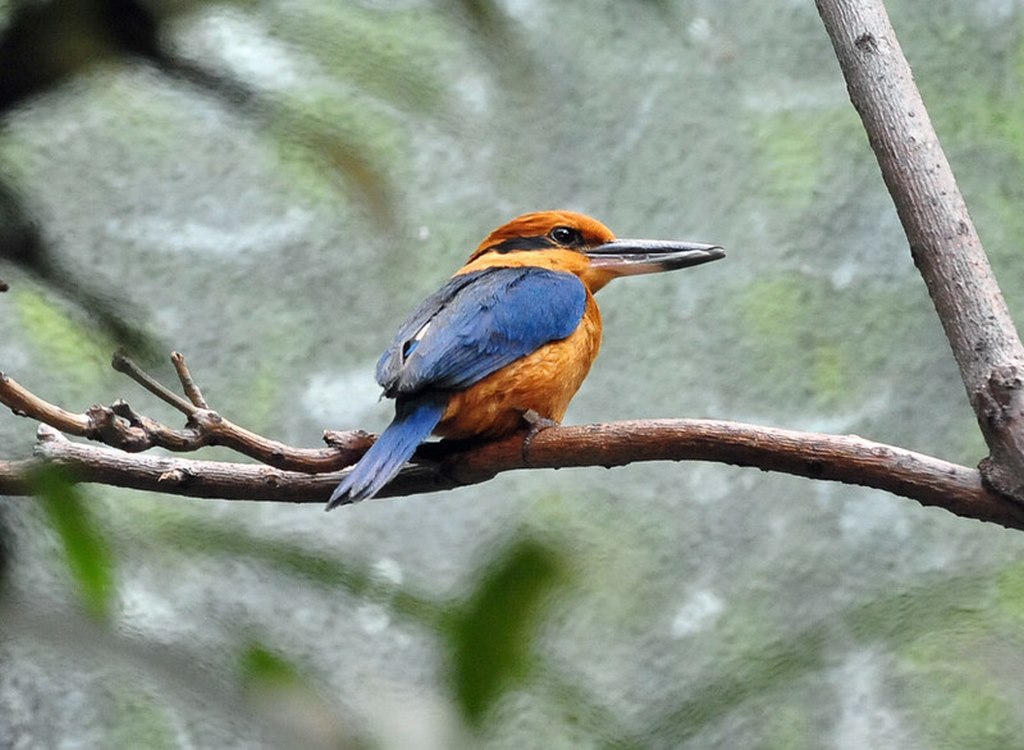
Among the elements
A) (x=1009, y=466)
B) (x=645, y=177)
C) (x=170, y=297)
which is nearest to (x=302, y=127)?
(x=170, y=297)

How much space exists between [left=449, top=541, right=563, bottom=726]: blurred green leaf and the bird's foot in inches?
53.1

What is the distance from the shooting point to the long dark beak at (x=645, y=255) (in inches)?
99.3

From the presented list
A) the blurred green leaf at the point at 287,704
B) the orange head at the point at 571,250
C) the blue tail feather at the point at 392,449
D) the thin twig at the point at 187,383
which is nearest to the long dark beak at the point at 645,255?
the orange head at the point at 571,250

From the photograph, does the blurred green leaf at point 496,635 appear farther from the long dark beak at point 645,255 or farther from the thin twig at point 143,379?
the long dark beak at point 645,255

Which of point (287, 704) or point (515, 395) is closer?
point (287, 704)

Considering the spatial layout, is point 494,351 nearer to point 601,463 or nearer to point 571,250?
point 601,463

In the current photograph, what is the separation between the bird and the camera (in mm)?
2049

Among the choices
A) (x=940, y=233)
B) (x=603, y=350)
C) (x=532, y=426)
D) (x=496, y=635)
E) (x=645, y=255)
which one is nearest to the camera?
(x=496, y=635)

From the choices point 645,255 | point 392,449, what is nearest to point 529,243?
point 645,255

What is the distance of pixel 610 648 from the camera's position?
3.41m

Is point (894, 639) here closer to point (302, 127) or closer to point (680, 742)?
point (680, 742)

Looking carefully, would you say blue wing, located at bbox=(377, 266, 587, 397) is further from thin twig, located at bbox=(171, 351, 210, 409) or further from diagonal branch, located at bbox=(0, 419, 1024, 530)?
thin twig, located at bbox=(171, 351, 210, 409)

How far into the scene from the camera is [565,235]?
2.71 meters

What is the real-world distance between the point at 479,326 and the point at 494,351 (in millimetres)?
57
